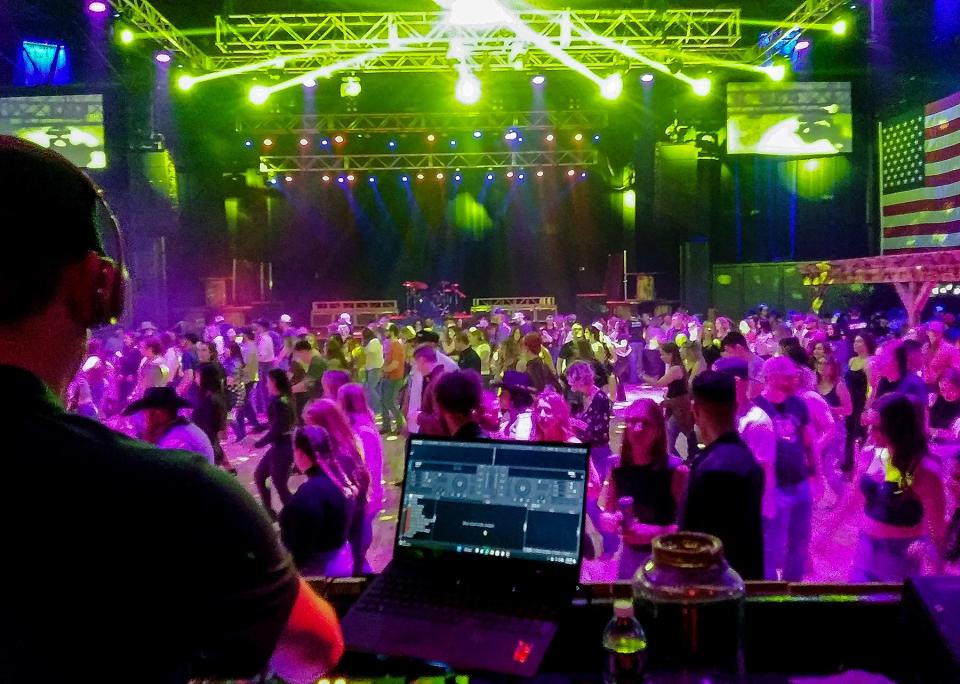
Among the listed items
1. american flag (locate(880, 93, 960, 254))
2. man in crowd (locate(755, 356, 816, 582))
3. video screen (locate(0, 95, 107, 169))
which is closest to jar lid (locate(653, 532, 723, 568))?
man in crowd (locate(755, 356, 816, 582))

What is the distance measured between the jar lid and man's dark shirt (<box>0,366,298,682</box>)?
2.38ft

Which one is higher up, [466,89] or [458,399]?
[466,89]

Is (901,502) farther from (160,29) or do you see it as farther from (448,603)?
(160,29)

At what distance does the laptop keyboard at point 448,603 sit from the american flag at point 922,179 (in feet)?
51.7

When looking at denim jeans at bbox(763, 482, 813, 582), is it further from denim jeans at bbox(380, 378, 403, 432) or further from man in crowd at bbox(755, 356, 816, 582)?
denim jeans at bbox(380, 378, 403, 432)

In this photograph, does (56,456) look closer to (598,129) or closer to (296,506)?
(296,506)

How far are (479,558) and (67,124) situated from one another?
49.7 ft

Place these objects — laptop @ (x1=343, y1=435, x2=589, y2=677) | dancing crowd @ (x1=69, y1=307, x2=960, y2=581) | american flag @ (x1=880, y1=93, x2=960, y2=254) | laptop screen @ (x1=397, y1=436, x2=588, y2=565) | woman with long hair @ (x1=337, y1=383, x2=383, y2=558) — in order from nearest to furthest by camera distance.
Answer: laptop @ (x1=343, y1=435, x2=589, y2=677) < laptop screen @ (x1=397, y1=436, x2=588, y2=565) < dancing crowd @ (x1=69, y1=307, x2=960, y2=581) < woman with long hair @ (x1=337, y1=383, x2=383, y2=558) < american flag @ (x1=880, y1=93, x2=960, y2=254)

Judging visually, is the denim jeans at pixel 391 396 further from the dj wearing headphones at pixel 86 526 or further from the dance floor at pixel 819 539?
the dj wearing headphones at pixel 86 526

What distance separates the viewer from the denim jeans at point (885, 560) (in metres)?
3.34

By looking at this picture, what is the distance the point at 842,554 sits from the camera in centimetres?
526

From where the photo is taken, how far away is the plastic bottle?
138cm

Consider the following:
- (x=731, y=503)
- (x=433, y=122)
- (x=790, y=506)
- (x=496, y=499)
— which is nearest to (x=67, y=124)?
(x=433, y=122)

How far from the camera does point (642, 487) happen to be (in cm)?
353
